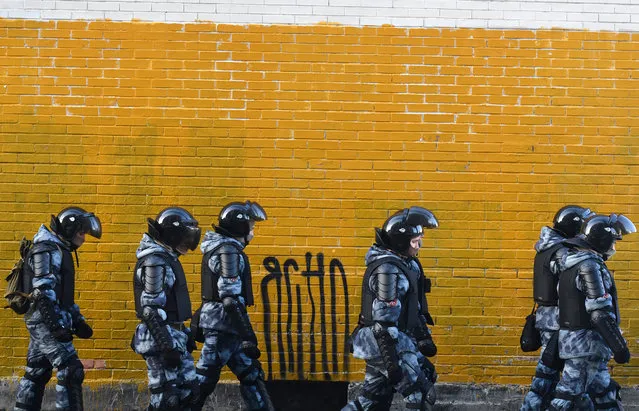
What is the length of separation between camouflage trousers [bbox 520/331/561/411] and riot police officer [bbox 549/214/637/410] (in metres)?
0.49

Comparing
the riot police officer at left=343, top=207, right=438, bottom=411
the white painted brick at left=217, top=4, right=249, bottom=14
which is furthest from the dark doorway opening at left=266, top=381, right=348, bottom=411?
the white painted brick at left=217, top=4, right=249, bottom=14

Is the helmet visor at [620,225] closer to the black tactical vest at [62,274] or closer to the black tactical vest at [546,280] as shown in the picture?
the black tactical vest at [546,280]

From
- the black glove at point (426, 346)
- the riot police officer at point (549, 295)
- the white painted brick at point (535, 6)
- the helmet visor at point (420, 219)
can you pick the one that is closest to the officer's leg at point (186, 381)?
the black glove at point (426, 346)

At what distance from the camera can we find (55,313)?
836cm

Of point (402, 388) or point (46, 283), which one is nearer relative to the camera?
point (402, 388)

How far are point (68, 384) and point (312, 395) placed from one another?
8.91ft

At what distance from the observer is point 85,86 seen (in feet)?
32.5

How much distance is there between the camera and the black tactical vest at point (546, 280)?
8.84 m

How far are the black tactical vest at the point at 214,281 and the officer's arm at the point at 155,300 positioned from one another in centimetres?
80

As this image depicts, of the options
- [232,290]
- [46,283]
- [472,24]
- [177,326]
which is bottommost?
[177,326]

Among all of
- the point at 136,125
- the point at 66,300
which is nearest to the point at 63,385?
the point at 66,300

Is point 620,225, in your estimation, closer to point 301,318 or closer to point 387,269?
point 387,269

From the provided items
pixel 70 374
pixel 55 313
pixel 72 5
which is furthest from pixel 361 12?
pixel 70 374

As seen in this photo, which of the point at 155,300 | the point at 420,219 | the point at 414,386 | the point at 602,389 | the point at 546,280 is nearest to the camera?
the point at 155,300
